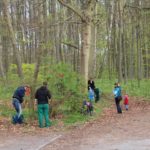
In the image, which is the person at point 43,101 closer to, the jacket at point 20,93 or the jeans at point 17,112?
the jacket at point 20,93

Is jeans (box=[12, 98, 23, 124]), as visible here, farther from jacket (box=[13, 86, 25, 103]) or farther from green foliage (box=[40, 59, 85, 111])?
green foliage (box=[40, 59, 85, 111])

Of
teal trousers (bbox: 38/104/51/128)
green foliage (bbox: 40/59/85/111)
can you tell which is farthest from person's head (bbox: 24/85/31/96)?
teal trousers (bbox: 38/104/51/128)

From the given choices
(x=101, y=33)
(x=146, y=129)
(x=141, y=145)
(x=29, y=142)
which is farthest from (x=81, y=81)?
(x=101, y=33)

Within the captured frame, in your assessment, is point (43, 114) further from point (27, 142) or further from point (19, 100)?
point (27, 142)

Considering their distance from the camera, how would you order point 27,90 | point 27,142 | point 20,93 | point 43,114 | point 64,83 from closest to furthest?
point 27,142
point 43,114
point 20,93
point 27,90
point 64,83

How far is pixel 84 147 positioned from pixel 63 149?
0.61 meters

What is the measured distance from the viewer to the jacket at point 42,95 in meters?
17.0

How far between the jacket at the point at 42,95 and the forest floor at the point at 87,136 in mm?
1043

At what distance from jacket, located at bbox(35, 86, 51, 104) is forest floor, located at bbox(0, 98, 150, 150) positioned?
3.42 feet

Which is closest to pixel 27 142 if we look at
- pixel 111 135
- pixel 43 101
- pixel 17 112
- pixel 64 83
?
pixel 111 135

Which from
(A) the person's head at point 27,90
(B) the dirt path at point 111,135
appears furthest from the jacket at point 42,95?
(B) the dirt path at point 111,135

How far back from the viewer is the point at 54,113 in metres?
19.1

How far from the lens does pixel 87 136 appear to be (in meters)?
14.8

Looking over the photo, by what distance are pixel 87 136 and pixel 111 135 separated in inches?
31.4
